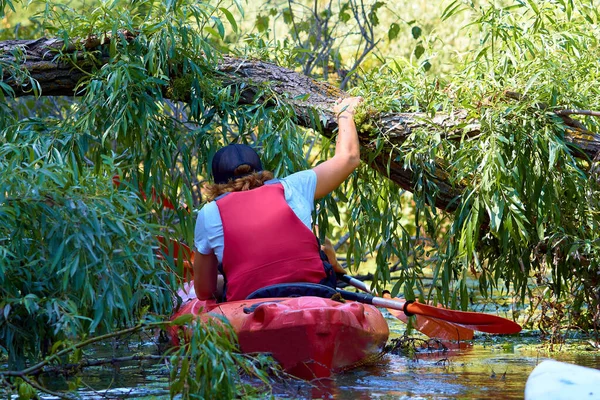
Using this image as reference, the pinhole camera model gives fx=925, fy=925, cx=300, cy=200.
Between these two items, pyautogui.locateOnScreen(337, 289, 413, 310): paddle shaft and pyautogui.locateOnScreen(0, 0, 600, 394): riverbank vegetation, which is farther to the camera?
pyautogui.locateOnScreen(337, 289, 413, 310): paddle shaft

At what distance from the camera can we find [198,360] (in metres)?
3.03

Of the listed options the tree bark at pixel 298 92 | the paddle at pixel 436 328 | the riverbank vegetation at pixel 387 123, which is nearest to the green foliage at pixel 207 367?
the riverbank vegetation at pixel 387 123

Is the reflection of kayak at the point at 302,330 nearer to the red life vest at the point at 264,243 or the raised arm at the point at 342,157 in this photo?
the red life vest at the point at 264,243

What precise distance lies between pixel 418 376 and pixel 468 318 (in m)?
0.65

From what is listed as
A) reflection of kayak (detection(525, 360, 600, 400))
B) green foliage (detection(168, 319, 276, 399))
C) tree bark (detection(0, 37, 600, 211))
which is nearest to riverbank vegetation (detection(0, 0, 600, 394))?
tree bark (detection(0, 37, 600, 211))

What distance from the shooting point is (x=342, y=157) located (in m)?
4.91

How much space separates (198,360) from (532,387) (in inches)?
44.8

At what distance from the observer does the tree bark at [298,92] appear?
5051mm

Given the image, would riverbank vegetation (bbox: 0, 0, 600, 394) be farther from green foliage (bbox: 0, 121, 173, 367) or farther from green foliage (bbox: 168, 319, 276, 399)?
green foliage (bbox: 168, 319, 276, 399)

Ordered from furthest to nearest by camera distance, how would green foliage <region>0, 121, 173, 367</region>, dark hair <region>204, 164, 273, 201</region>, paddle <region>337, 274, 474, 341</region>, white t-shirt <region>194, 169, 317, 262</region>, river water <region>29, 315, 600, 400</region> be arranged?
paddle <region>337, 274, 474, 341</region> → dark hair <region>204, 164, 273, 201</region> → white t-shirt <region>194, 169, 317, 262</region> → river water <region>29, 315, 600, 400</region> → green foliage <region>0, 121, 173, 367</region>

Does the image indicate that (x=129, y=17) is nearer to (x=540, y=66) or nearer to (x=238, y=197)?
(x=238, y=197)

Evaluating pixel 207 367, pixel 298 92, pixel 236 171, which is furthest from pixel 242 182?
pixel 207 367

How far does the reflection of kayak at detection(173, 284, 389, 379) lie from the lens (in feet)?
13.0

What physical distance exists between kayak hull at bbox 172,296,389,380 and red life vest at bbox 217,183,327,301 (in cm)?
26
